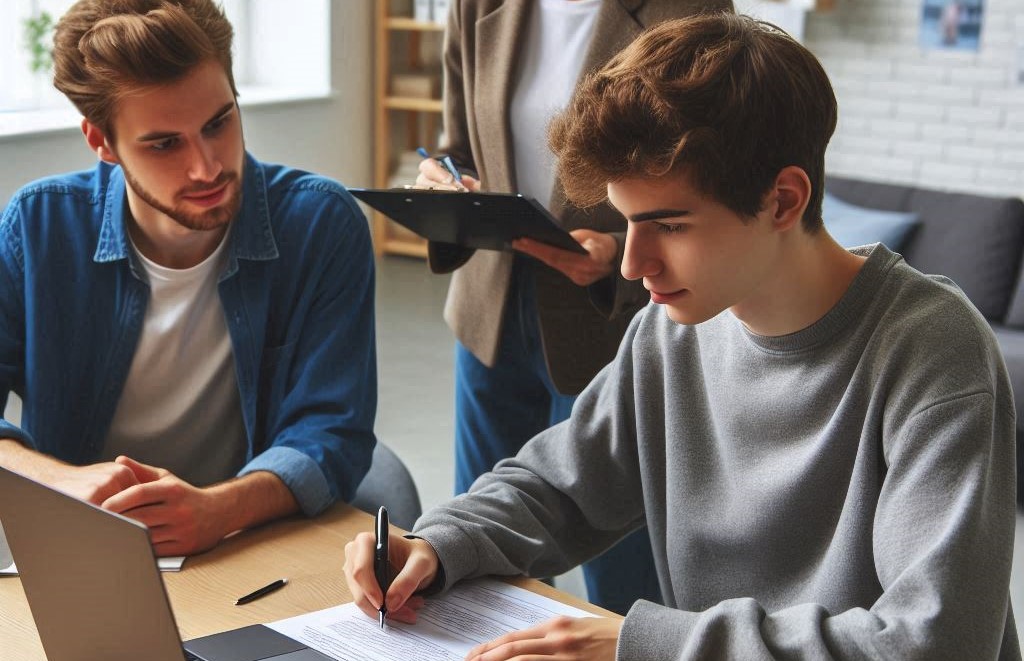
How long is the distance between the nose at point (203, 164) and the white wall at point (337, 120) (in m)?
3.42

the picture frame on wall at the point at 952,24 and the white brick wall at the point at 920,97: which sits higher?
the picture frame on wall at the point at 952,24

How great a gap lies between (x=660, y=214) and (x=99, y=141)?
95cm

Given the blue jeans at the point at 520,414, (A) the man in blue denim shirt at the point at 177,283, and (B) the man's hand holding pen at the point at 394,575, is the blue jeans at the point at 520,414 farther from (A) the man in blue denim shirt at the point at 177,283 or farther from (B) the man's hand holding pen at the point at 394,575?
(B) the man's hand holding pen at the point at 394,575

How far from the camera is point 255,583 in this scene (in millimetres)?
1310

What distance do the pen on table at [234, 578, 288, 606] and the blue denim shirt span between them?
1.11 feet

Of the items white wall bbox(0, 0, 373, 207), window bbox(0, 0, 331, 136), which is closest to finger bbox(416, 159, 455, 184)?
white wall bbox(0, 0, 373, 207)

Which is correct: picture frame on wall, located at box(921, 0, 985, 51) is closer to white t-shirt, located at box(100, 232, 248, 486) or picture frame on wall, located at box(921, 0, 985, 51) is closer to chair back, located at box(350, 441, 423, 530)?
chair back, located at box(350, 441, 423, 530)

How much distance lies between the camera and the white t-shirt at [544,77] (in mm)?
1965

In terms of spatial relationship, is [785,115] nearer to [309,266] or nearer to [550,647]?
[550,647]

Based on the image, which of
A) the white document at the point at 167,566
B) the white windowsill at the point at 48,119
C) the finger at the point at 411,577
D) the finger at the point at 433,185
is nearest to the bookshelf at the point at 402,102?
the white windowsill at the point at 48,119

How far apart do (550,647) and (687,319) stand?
36cm

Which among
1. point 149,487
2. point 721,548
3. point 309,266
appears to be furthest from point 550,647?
point 309,266

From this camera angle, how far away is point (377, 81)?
5.96 meters

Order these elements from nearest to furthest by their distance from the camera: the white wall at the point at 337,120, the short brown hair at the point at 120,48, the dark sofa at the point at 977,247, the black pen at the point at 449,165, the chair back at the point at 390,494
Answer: the short brown hair at the point at 120,48 < the chair back at the point at 390,494 < the black pen at the point at 449,165 < the dark sofa at the point at 977,247 < the white wall at the point at 337,120
